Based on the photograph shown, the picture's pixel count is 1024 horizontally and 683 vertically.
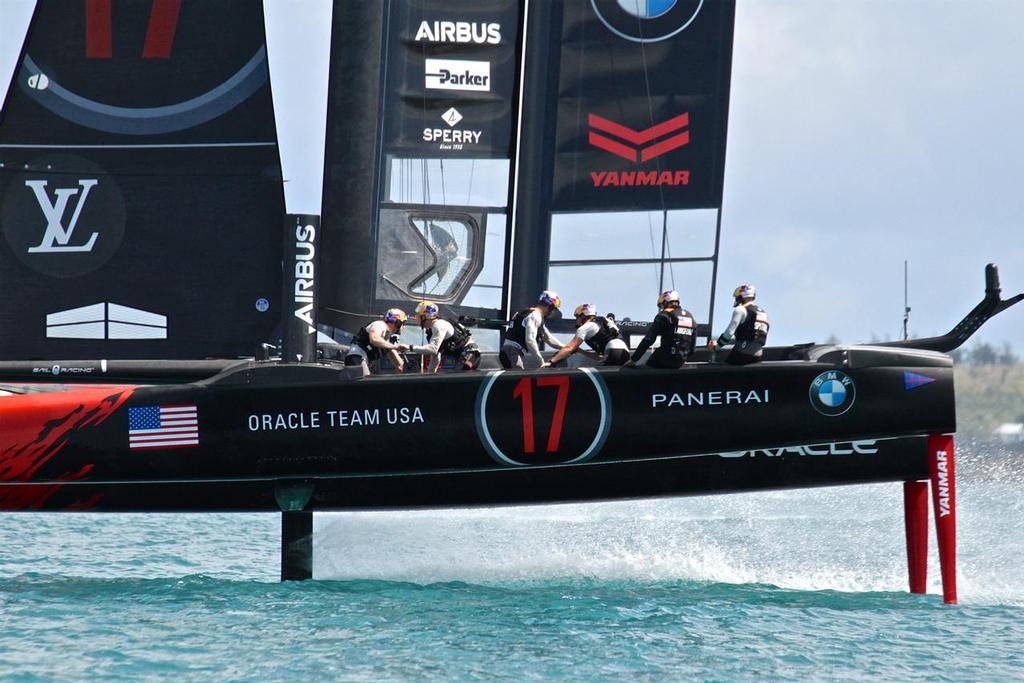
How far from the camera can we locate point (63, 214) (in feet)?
33.7

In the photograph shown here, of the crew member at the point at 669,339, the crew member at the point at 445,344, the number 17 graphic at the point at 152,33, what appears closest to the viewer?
the crew member at the point at 669,339

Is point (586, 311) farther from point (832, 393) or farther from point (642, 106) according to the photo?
point (642, 106)

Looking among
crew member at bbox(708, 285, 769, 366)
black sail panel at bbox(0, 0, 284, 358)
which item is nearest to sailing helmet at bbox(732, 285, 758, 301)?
crew member at bbox(708, 285, 769, 366)

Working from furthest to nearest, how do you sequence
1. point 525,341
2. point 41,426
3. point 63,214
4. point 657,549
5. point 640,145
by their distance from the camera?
point 657,549 < point 640,145 < point 63,214 < point 525,341 < point 41,426

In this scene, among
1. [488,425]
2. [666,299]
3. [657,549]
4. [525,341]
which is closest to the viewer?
[488,425]

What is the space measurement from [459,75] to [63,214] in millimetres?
3284

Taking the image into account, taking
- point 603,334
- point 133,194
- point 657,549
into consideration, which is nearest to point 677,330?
point 603,334

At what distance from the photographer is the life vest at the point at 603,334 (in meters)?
9.55

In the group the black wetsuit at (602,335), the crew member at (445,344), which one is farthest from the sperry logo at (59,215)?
the black wetsuit at (602,335)

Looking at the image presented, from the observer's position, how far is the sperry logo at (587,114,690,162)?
1066cm

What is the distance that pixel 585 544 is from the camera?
42.4 feet

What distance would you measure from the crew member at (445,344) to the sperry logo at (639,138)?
207 centimetres

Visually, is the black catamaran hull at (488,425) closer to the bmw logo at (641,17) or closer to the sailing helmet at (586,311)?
the sailing helmet at (586,311)

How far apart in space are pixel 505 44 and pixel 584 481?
3822 mm
